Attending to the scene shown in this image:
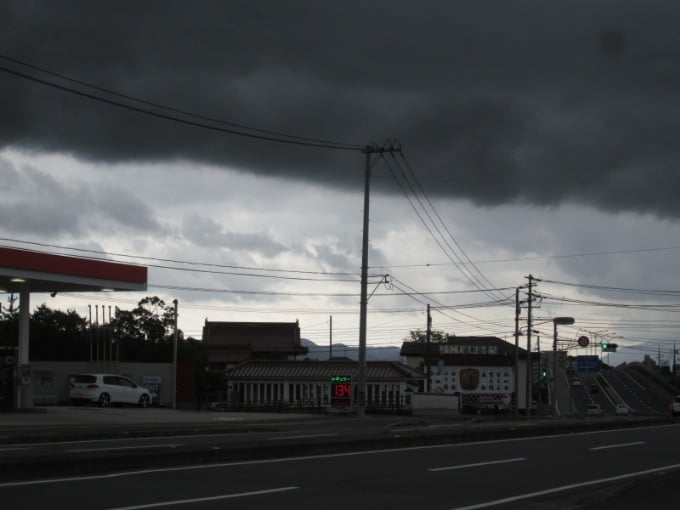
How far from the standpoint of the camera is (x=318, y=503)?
37.5ft

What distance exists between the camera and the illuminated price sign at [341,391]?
4300cm

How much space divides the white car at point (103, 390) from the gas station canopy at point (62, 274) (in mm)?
6771

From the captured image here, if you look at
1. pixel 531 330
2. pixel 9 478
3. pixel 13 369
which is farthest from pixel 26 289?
pixel 531 330

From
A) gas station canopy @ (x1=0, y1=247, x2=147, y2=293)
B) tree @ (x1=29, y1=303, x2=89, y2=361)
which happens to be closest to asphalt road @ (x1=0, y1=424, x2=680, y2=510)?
gas station canopy @ (x1=0, y1=247, x2=147, y2=293)

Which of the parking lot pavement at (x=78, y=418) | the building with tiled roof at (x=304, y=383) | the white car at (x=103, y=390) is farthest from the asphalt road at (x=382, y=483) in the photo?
the building with tiled roof at (x=304, y=383)

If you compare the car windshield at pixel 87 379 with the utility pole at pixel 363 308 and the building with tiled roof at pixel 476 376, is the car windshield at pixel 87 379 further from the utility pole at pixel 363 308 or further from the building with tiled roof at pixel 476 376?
the building with tiled roof at pixel 476 376

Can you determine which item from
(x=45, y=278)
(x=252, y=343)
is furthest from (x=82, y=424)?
(x=252, y=343)

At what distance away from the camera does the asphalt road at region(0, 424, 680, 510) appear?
1143 cm

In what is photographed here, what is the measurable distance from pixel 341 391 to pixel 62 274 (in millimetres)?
16245

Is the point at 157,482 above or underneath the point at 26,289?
underneath

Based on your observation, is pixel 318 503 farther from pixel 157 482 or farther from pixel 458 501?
pixel 157 482

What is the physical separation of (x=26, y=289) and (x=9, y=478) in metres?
22.6

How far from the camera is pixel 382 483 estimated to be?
45.0 ft

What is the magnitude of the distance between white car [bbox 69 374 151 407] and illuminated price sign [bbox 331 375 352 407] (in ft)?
31.4
